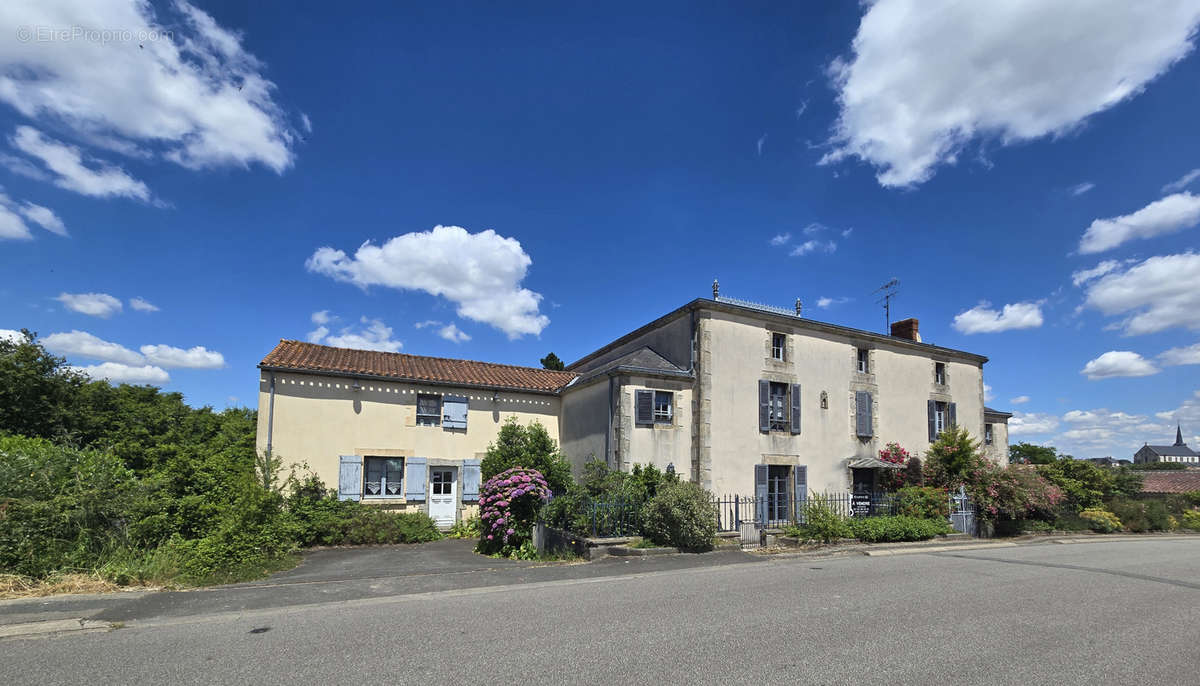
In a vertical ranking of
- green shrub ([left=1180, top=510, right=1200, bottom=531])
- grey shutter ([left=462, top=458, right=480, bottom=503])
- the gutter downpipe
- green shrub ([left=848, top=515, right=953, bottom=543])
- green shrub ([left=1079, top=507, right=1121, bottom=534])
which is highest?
the gutter downpipe

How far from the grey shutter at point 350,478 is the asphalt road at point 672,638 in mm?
8160

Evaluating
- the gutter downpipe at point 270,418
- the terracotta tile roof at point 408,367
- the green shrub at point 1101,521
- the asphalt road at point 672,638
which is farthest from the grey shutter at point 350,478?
the green shrub at point 1101,521

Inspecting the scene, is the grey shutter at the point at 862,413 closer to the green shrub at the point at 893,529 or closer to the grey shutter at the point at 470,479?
the green shrub at the point at 893,529

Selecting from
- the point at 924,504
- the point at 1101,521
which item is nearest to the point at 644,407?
the point at 924,504

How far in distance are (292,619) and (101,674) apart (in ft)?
5.76

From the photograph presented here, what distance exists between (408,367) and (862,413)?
45.7 feet

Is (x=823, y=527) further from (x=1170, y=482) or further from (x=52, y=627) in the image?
(x=1170, y=482)

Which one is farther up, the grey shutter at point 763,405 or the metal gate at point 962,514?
the grey shutter at point 763,405

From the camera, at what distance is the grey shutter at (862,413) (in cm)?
1806

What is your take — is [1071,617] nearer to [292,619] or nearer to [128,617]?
[292,619]

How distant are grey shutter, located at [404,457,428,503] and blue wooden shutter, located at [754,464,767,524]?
895 cm

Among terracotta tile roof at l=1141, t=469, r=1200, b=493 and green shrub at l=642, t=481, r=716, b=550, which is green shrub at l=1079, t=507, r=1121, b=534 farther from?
terracotta tile roof at l=1141, t=469, r=1200, b=493

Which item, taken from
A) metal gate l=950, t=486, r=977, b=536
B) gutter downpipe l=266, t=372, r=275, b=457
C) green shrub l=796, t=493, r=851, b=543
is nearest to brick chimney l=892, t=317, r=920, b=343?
metal gate l=950, t=486, r=977, b=536

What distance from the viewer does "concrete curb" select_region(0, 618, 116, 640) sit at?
543cm
